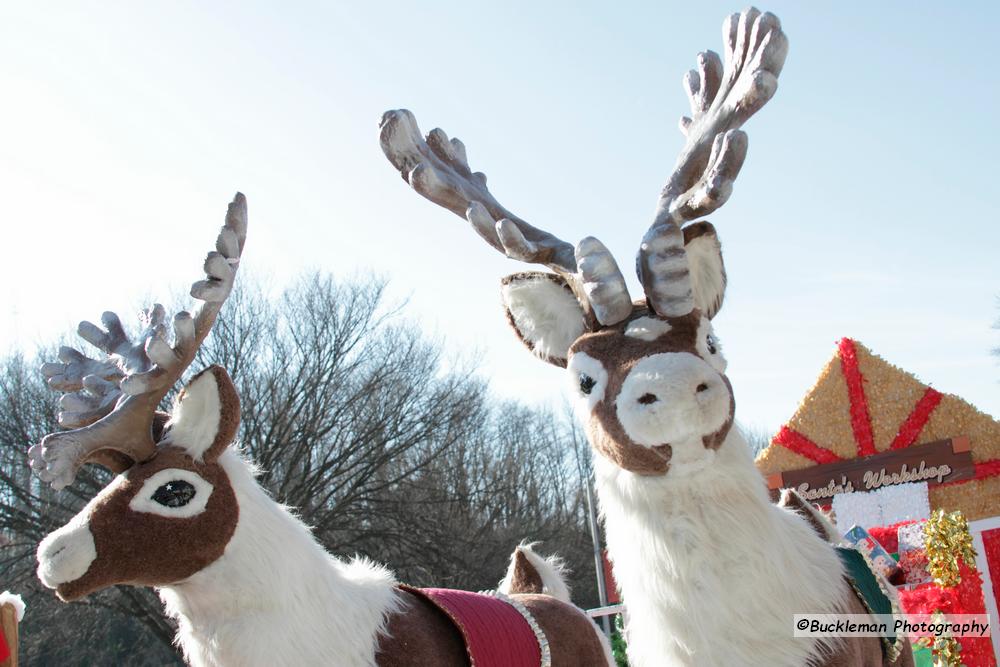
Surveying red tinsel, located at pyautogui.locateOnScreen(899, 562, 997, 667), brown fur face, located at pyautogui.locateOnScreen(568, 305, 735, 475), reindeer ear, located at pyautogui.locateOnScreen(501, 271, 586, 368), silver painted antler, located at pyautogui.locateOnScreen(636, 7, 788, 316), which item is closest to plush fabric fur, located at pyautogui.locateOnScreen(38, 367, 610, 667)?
reindeer ear, located at pyautogui.locateOnScreen(501, 271, 586, 368)

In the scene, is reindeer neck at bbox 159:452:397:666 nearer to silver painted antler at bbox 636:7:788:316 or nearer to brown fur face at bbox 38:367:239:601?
brown fur face at bbox 38:367:239:601

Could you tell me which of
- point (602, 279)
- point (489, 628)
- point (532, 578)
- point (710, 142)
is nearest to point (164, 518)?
point (489, 628)

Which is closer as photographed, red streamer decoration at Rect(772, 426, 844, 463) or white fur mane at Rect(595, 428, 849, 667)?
white fur mane at Rect(595, 428, 849, 667)

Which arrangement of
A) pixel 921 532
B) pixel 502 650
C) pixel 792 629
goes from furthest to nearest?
1. pixel 921 532
2. pixel 502 650
3. pixel 792 629

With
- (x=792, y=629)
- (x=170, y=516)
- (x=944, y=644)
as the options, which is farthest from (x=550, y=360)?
(x=944, y=644)

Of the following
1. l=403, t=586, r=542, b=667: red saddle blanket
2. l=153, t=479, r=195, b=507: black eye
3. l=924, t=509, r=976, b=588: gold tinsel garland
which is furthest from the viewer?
l=924, t=509, r=976, b=588: gold tinsel garland

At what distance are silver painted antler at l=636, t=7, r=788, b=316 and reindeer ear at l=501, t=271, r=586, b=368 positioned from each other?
387 mm

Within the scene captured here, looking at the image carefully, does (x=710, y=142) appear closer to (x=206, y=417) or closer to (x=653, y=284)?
(x=653, y=284)

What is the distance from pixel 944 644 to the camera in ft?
19.1

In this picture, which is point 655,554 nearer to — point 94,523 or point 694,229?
point 694,229

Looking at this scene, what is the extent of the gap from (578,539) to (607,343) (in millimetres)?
26524

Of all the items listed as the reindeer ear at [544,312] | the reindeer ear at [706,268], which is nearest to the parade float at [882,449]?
the reindeer ear at [706,268]

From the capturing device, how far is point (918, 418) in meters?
10.2

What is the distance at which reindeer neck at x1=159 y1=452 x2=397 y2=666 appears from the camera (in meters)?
3.64
